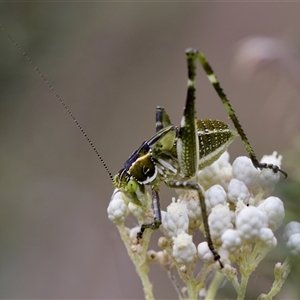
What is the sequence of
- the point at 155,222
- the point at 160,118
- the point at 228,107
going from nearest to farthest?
the point at 155,222 < the point at 228,107 < the point at 160,118

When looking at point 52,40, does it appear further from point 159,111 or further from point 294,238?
point 294,238

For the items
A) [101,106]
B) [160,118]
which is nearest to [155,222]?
[160,118]

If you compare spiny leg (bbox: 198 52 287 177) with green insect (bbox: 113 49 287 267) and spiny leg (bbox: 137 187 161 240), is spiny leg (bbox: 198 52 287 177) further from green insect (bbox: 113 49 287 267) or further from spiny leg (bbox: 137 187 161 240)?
spiny leg (bbox: 137 187 161 240)

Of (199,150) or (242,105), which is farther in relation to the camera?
(242,105)

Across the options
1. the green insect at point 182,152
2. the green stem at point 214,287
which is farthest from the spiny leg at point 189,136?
the green stem at point 214,287

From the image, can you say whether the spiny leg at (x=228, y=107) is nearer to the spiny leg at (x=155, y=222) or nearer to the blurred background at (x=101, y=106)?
the blurred background at (x=101, y=106)

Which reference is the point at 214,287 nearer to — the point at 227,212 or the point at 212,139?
the point at 227,212

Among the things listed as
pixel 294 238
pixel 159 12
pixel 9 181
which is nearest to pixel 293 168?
pixel 294 238
